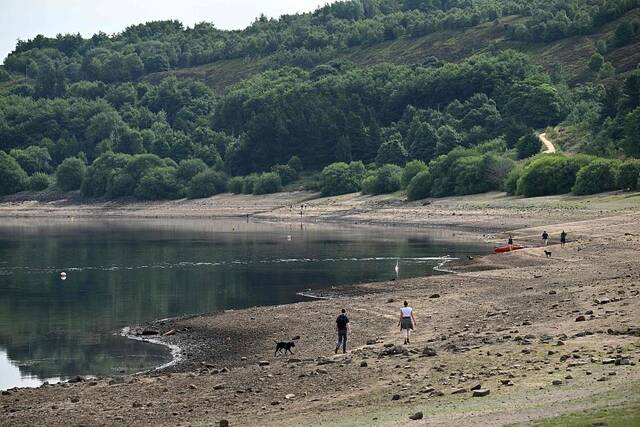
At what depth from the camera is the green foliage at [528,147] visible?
5064 inches

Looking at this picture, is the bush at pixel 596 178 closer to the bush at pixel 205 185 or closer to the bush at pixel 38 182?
the bush at pixel 205 185

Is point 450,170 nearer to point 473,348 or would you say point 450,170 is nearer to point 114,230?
point 114,230

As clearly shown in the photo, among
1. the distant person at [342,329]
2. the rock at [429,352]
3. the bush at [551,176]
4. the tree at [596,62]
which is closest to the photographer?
the rock at [429,352]

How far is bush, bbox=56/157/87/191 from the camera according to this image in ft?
595

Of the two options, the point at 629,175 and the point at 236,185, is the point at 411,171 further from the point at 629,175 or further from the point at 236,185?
the point at 629,175

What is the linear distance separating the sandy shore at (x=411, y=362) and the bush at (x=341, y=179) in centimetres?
8356

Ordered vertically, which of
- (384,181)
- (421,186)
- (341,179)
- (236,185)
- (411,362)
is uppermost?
(341,179)

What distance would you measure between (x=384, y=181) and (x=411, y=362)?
348 ft

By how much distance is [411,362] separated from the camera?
2956cm

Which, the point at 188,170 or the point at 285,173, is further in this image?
the point at 188,170

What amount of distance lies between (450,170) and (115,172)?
6641 cm

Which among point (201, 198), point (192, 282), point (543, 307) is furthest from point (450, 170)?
point (543, 307)

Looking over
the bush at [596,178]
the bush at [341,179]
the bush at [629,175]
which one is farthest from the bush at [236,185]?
the bush at [629,175]

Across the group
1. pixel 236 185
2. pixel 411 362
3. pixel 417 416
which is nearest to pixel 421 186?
pixel 236 185
